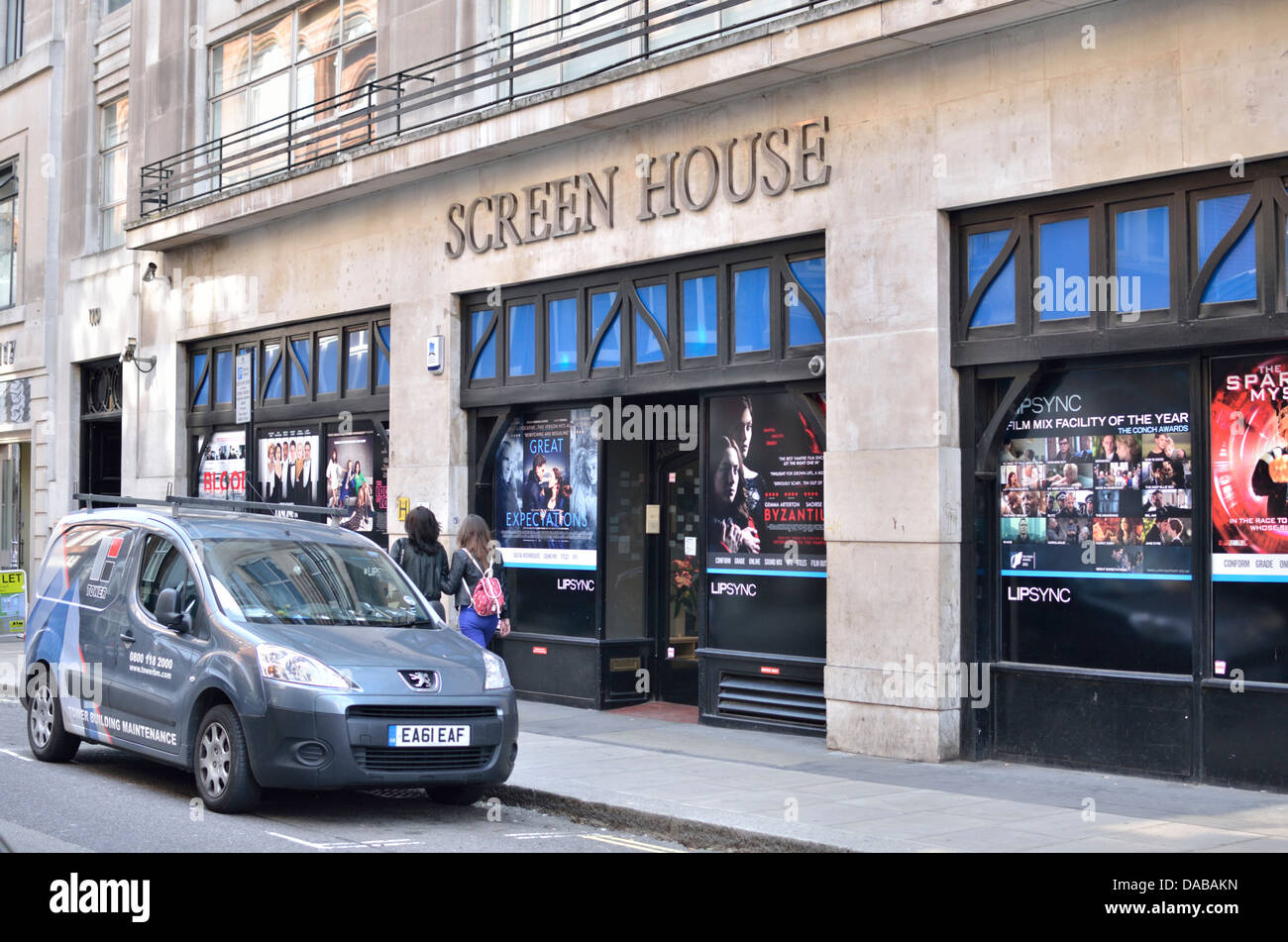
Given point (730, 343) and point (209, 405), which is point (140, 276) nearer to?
point (209, 405)

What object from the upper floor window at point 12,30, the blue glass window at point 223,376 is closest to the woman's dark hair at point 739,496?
the blue glass window at point 223,376

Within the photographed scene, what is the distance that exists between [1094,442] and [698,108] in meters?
4.71

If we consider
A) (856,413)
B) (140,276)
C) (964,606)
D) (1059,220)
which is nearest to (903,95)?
(1059,220)

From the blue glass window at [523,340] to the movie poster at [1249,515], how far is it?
7.20m

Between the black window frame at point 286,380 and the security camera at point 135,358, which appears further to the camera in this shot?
the security camera at point 135,358

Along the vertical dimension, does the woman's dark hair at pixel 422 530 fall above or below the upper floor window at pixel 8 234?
below

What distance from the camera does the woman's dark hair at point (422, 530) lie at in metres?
12.4

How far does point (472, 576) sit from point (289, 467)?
737cm

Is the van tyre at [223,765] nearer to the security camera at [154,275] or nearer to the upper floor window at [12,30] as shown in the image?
the security camera at [154,275]

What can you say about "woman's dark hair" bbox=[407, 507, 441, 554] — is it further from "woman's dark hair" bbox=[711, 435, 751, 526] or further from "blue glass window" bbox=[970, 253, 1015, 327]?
"blue glass window" bbox=[970, 253, 1015, 327]

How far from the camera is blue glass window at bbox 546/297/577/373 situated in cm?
1459

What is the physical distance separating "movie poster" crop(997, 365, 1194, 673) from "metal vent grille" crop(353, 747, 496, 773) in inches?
169

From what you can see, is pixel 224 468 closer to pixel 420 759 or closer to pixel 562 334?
pixel 562 334
